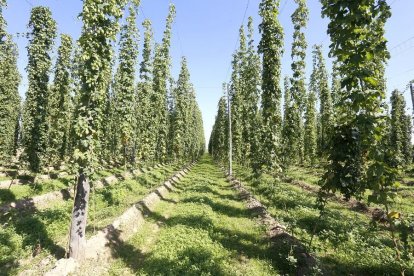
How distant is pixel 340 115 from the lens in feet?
32.2

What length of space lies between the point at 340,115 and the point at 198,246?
7.22 metres

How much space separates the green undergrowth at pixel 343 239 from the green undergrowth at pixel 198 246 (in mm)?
1775

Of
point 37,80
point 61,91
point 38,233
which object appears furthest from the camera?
point 61,91

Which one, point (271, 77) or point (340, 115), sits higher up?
point (271, 77)

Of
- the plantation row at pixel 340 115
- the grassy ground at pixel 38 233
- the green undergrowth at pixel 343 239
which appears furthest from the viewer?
the grassy ground at pixel 38 233

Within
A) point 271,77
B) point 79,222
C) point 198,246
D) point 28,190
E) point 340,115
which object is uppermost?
point 271,77

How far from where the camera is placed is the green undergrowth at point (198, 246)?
10578mm

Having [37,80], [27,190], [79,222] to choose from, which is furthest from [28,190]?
[79,222]

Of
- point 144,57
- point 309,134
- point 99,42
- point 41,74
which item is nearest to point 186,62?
point 144,57

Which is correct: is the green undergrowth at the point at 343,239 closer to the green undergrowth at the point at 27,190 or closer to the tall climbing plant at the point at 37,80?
the green undergrowth at the point at 27,190

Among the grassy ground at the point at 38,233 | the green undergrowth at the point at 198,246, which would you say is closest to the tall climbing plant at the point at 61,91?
the grassy ground at the point at 38,233

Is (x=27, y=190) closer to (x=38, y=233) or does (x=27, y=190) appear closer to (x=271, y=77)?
(x=38, y=233)

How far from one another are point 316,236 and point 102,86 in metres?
11.0

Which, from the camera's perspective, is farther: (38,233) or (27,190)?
(27,190)
